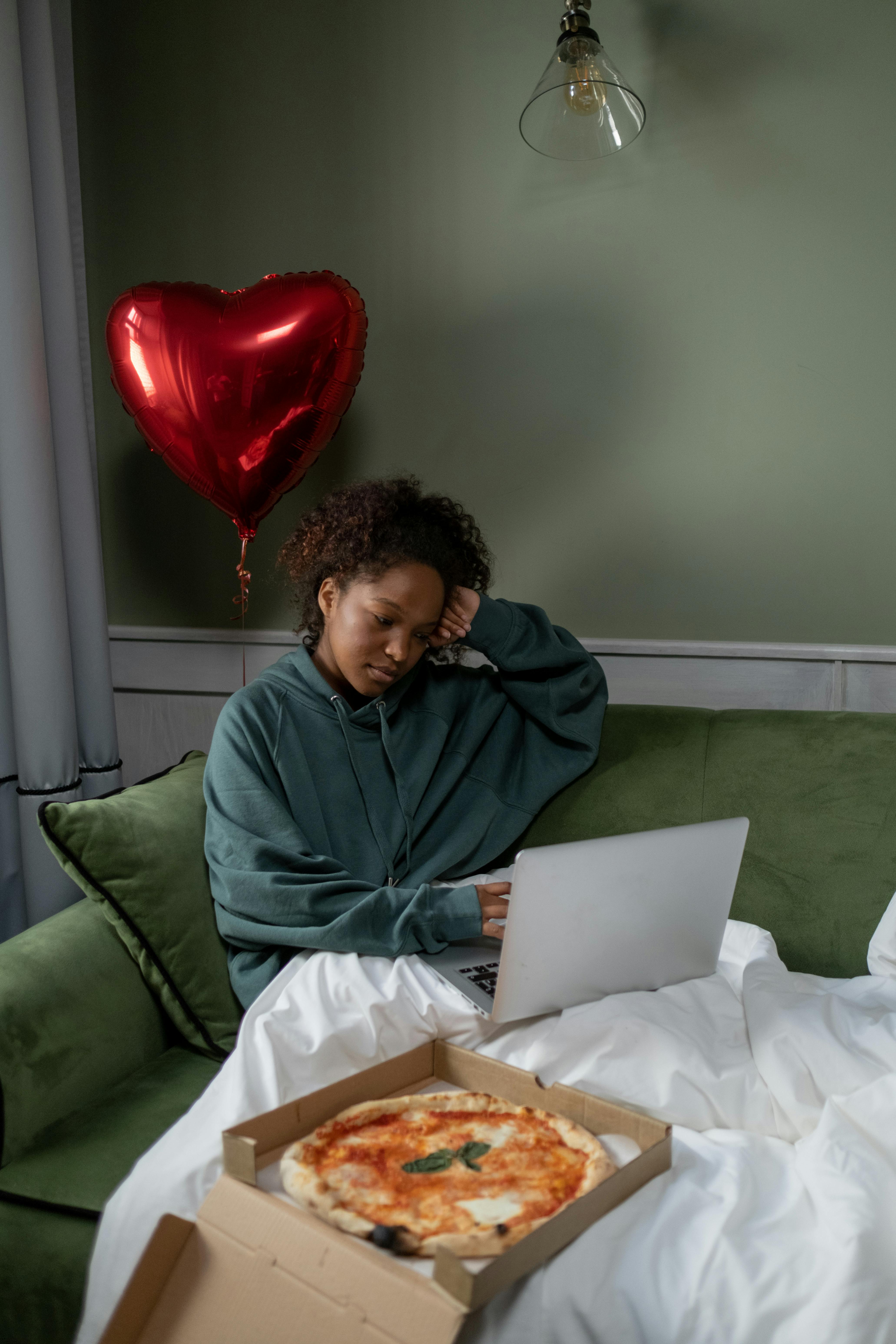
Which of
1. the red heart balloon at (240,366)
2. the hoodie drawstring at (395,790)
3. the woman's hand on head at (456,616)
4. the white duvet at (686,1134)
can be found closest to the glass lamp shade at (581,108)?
the red heart balloon at (240,366)

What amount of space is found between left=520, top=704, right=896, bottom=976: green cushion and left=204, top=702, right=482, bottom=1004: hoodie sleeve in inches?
16.5

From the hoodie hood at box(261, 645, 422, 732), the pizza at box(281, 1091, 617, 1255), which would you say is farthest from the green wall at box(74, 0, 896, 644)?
the pizza at box(281, 1091, 617, 1255)

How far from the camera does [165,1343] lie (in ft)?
2.41

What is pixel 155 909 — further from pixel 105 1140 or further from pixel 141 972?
pixel 105 1140

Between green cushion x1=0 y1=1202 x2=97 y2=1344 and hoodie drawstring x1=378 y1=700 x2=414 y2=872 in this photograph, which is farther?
hoodie drawstring x1=378 y1=700 x2=414 y2=872

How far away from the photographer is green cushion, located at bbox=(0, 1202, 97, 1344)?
0.98m

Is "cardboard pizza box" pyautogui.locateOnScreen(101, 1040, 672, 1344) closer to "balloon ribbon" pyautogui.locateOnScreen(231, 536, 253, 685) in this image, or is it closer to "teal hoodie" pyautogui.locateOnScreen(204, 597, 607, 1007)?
"teal hoodie" pyautogui.locateOnScreen(204, 597, 607, 1007)

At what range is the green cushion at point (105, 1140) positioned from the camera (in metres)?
1.01

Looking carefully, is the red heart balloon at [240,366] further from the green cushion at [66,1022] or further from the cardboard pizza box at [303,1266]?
the cardboard pizza box at [303,1266]

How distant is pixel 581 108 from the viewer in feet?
5.61

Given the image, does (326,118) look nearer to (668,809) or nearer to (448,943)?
(668,809)

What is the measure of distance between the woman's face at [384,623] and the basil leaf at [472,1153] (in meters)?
0.80

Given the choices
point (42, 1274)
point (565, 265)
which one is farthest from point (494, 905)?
point (565, 265)

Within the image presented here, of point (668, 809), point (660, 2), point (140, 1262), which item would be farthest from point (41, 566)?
point (660, 2)
